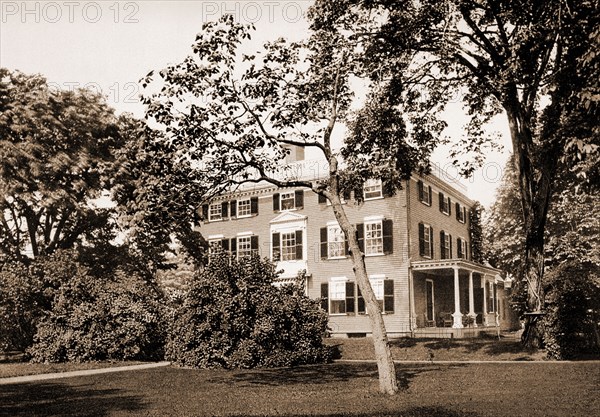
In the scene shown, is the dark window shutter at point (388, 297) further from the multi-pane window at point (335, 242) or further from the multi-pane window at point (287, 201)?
the multi-pane window at point (287, 201)

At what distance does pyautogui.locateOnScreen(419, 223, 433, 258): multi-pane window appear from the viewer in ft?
110

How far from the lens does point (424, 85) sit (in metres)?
21.0

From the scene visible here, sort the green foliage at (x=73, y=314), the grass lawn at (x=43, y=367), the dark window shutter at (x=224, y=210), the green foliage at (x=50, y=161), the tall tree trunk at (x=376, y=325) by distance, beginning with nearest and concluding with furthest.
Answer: the tall tree trunk at (x=376, y=325) < the grass lawn at (x=43, y=367) < the green foliage at (x=73, y=314) < the green foliage at (x=50, y=161) < the dark window shutter at (x=224, y=210)

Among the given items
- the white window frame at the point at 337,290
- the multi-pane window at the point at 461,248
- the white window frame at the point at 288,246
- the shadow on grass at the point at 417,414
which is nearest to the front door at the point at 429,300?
the white window frame at the point at 337,290

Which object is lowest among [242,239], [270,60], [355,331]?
[355,331]

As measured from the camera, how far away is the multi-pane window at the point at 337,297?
3381 cm

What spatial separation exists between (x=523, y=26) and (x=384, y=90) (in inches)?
186

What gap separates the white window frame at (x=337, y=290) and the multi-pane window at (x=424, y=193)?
245 inches

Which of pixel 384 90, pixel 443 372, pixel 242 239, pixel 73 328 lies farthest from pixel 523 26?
pixel 242 239

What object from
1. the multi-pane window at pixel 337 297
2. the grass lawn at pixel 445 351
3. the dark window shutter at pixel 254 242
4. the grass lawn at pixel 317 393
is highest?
the dark window shutter at pixel 254 242

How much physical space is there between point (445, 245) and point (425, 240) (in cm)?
381

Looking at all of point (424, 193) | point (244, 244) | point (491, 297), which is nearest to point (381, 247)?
point (424, 193)

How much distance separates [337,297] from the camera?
3409 cm

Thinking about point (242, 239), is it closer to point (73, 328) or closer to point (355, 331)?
point (355, 331)
